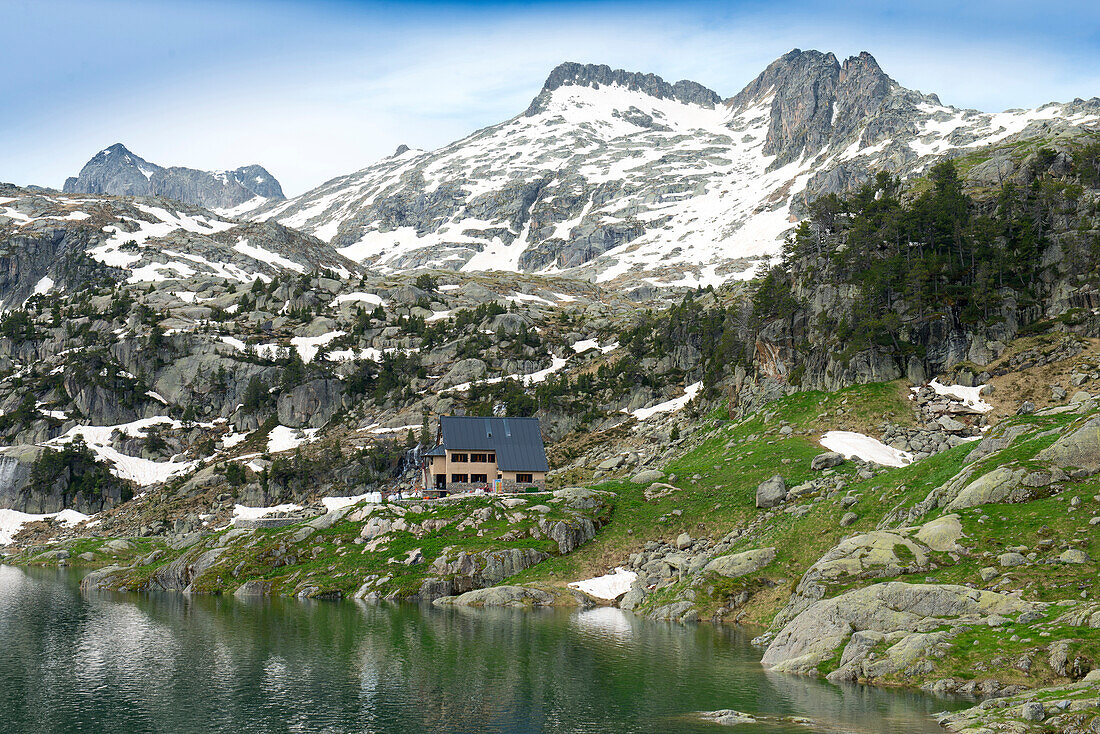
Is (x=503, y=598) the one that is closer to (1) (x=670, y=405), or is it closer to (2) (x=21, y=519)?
(1) (x=670, y=405)

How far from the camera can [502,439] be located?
113m

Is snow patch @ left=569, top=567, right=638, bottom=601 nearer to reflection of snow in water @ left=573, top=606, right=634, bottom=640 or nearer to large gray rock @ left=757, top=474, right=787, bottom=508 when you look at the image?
reflection of snow in water @ left=573, top=606, right=634, bottom=640

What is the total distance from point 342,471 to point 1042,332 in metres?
110

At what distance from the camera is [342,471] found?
144 meters

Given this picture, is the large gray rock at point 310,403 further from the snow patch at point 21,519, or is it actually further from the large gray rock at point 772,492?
the large gray rock at point 772,492

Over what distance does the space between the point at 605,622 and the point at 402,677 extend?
21947 mm

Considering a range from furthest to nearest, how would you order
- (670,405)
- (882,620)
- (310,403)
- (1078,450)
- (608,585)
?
(310,403)
(670,405)
(608,585)
(1078,450)
(882,620)

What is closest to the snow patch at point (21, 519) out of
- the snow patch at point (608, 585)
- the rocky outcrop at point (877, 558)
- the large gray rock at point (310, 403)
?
the large gray rock at point (310, 403)

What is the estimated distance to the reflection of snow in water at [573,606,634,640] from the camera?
59.3m

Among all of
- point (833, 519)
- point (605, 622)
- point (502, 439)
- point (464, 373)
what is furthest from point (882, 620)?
point (464, 373)

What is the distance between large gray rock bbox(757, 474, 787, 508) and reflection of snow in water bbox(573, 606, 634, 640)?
18.7 m

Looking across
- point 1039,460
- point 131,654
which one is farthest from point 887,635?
point 131,654

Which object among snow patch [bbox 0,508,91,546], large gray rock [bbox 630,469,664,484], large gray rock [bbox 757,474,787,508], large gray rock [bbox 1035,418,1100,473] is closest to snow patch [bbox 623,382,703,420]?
large gray rock [bbox 630,469,664,484]

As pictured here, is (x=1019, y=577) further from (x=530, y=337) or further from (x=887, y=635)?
(x=530, y=337)
